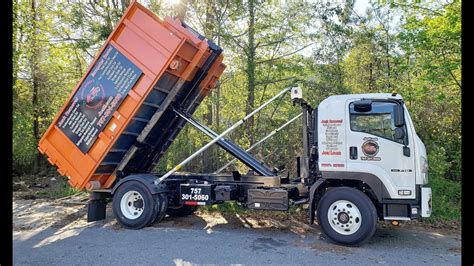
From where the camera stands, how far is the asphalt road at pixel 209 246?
16.8 feet

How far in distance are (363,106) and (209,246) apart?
11.3ft

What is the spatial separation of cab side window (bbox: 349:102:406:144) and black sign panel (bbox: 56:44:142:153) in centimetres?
404

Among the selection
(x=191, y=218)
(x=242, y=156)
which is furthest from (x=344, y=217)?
(x=191, y=218)

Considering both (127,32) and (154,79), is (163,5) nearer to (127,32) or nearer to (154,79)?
(127,32)

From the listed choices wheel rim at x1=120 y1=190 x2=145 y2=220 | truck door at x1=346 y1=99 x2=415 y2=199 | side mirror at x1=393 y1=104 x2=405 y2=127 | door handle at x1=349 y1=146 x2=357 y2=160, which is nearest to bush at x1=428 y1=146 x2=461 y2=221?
truck door at x1=346 y1=99 x2=415 y2=199

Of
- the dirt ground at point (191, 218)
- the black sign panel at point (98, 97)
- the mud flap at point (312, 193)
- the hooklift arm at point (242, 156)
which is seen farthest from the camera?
the dirt ground at point (191, 218)

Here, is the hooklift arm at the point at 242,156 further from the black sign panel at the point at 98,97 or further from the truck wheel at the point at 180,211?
the truck wheel at the point at 180,211

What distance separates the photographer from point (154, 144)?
25.7 feet

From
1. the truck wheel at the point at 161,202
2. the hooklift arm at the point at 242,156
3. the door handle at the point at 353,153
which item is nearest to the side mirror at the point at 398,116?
the door handle at the point at 353,153

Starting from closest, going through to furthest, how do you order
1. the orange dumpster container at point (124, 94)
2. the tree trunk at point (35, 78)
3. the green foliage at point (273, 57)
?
the orange dumpster container at point (124, 94)
the green foliage at point (273, 57)
the tree trunk at point (35, 78)

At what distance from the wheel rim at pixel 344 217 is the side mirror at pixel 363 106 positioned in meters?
1.53

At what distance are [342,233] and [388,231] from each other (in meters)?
1.66

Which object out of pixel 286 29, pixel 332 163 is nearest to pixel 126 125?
pixel 332 163
